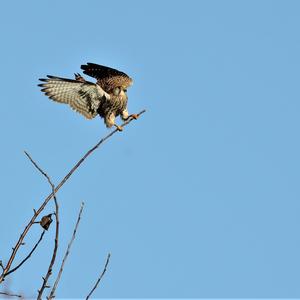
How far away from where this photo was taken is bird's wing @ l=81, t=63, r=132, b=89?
8.93 metres

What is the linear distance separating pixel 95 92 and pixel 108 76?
1.00ft

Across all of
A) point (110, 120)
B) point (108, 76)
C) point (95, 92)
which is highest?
point (108, 76)

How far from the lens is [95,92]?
29.4ft

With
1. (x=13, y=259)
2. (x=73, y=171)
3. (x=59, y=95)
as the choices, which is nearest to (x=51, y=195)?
(x=73, y=171)

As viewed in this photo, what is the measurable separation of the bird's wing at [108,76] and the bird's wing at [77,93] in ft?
0.55

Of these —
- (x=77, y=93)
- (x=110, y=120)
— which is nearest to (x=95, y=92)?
(x=77, y=93)

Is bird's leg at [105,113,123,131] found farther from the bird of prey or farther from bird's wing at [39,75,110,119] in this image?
bird's wing at [39,75,110,119]

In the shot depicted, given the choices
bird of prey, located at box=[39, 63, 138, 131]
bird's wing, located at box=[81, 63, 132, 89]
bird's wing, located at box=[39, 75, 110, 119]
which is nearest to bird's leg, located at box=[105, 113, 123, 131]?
bird of prey, located at box=[39, 63, 138, 131]

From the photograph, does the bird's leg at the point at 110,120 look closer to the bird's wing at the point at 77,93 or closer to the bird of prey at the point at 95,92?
the bird of prey at the point at 95,92

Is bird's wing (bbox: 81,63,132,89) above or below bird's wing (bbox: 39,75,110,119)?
above

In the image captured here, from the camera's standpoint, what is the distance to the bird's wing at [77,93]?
877 centimetres

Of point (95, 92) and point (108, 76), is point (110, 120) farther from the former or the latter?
point (108, 76)

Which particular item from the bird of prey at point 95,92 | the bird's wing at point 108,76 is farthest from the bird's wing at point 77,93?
the bird's wing at point 108,76

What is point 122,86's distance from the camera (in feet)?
30.4
